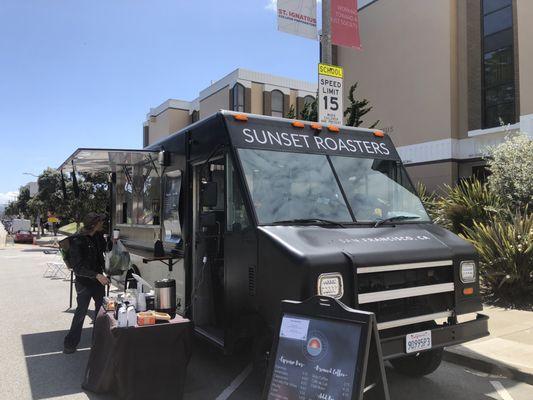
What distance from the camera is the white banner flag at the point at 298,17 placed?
8.55 m

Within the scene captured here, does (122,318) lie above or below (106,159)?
below

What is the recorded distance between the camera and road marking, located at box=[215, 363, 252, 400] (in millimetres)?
4734

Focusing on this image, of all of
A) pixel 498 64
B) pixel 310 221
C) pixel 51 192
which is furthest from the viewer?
pixel 51 192

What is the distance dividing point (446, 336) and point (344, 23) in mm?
6860

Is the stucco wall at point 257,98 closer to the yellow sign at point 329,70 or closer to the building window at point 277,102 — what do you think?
the building window at point 277,102

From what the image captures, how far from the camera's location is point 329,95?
28.7 ft

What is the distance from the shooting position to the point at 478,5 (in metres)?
20.4

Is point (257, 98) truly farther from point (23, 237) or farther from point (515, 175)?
point (515, 175)

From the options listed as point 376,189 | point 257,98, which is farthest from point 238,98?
point 376,189

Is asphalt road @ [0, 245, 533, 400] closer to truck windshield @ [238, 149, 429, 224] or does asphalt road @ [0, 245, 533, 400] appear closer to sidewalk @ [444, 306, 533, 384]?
sidewalk @ [444, 306, 533, 384]

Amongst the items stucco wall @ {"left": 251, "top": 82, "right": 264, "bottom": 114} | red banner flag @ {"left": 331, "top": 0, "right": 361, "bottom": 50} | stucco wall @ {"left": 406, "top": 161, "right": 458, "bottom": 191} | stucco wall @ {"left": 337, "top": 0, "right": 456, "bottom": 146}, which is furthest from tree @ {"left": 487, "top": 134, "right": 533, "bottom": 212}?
stucco wall @ {"left": 251, "top": 82, "right": 264, "bottom": 114}

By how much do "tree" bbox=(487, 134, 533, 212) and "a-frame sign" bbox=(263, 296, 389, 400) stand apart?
25.9 ft

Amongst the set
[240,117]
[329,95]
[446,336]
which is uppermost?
[329,95]

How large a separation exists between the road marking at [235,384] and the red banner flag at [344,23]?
20.7ft
